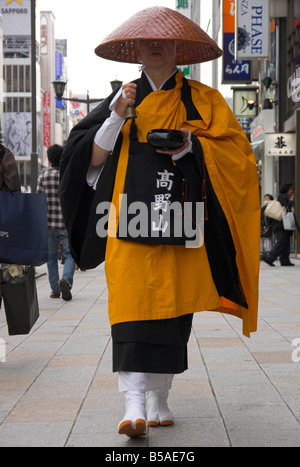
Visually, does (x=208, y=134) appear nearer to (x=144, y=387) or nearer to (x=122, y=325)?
(x=122, y=325)

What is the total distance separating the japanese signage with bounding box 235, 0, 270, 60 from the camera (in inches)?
818

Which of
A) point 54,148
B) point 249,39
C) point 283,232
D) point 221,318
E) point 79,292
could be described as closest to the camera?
point 221,318

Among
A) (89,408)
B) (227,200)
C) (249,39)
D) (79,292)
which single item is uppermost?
(249,39)

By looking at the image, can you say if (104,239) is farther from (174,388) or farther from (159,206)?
(174,388)

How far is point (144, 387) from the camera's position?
150 inches

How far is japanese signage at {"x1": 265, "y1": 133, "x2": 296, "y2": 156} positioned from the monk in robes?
16763mm

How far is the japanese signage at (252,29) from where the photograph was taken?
20766mm

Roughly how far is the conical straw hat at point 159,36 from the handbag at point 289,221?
12.4 metres

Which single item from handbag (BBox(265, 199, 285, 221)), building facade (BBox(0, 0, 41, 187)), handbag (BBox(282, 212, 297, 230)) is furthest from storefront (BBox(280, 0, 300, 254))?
building facade (BBox(0, 0, 41, 187))

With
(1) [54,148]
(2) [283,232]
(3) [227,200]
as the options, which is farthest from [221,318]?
(2) [283,232]

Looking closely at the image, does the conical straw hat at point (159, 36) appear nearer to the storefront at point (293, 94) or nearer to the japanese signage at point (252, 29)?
the storefront at point (293, 94)

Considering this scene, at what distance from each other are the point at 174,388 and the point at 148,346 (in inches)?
52.1

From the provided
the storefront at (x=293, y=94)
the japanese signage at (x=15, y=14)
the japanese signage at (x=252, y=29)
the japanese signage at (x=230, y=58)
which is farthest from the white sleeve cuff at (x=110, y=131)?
the japanese signage at (x=15, y=14)
